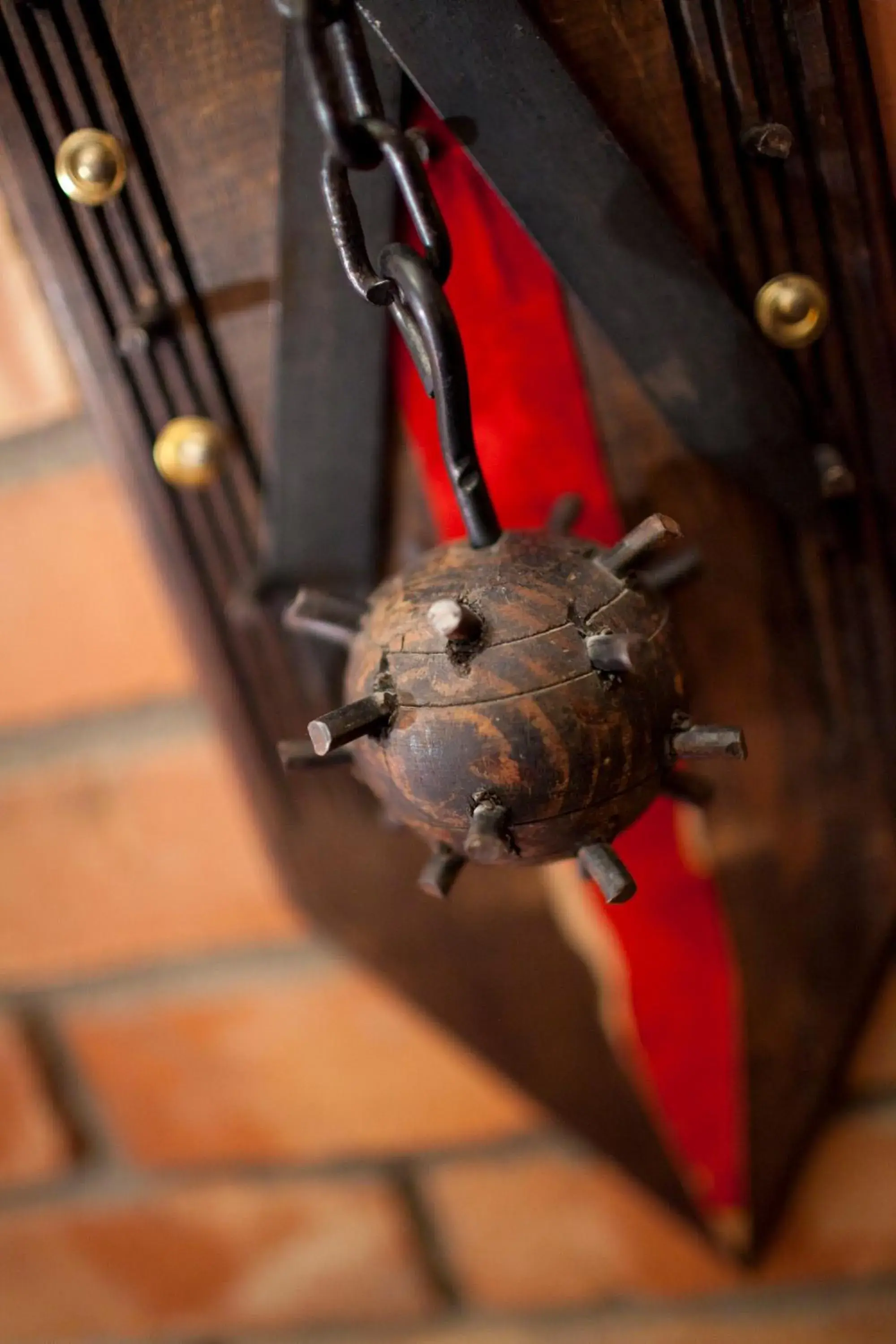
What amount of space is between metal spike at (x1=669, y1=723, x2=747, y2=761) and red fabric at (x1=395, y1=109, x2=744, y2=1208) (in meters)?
0.10

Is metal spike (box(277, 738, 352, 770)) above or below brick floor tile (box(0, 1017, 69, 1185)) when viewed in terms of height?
above

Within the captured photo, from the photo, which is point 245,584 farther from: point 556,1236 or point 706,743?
point 556,1236

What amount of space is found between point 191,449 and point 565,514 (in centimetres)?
14

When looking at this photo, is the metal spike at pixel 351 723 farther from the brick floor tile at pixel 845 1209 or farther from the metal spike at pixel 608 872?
the brick floor tile at pixel 845 1209

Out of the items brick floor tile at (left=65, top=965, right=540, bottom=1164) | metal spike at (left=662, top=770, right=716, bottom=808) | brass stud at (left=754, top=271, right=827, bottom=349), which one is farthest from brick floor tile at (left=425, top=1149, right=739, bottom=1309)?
brass stud at (left=754, top=271, right=827, bottom=349)

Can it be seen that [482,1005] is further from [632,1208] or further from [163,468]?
[163,468]

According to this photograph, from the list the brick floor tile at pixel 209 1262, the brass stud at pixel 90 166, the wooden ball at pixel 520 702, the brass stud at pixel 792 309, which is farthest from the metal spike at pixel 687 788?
the brick floor tile at pixel 209 1262

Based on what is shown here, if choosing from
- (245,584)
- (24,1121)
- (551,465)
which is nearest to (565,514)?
(551,465)

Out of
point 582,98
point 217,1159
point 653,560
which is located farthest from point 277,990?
point 582,98

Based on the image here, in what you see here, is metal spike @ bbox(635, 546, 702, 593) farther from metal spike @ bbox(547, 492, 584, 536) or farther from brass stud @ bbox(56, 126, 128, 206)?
brass stud @ bbox(56, 126, 128, 206)

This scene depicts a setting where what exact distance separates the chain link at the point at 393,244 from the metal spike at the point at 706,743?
3.5 inches

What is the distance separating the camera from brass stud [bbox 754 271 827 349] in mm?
344

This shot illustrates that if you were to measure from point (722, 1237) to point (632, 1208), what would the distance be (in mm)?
75

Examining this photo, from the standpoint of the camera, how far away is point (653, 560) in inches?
14.5
